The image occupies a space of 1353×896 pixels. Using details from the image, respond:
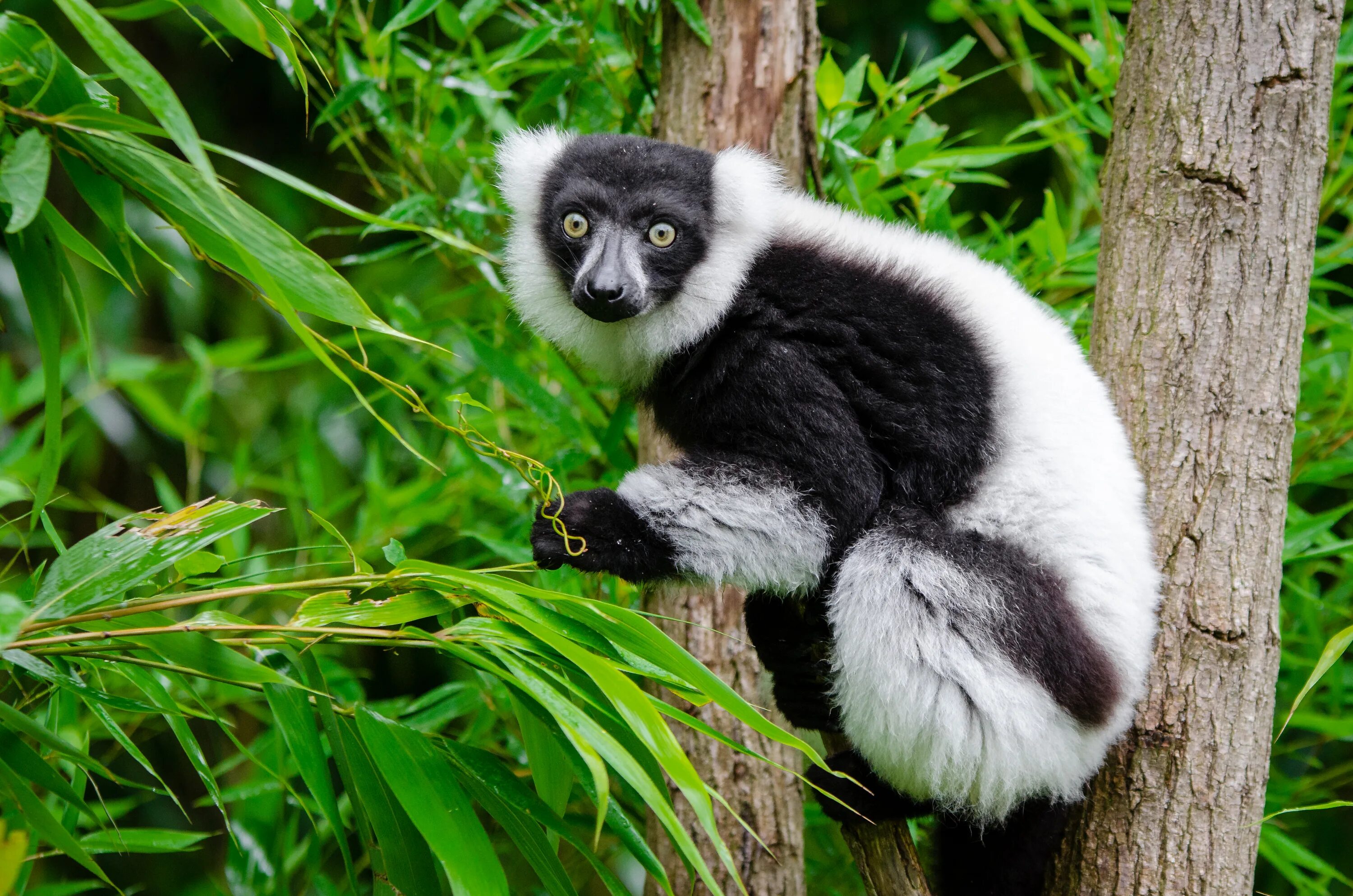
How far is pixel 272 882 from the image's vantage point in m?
2.92

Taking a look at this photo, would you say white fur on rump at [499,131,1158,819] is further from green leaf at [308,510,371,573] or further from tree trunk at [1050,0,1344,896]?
green leaf at [308,510,371,573]

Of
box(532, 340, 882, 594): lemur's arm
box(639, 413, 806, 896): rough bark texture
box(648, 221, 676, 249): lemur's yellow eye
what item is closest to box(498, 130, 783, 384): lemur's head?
box(648, 221, 676, 249): lemur's yellow eye

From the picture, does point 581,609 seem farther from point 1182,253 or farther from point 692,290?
point 1182,253

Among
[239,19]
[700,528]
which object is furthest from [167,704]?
[239,19]

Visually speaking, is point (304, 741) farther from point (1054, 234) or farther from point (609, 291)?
point (1054, 234)

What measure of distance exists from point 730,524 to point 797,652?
1.51 feet

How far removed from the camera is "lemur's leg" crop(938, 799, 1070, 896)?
92.1 inches

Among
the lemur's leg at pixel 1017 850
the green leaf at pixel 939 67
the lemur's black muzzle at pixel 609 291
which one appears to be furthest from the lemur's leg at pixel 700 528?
the green leaf at pixel 939 67

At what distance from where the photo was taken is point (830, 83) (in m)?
2.95

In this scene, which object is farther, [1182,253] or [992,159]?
[992,159]

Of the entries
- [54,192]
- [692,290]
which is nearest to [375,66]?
[692,290]

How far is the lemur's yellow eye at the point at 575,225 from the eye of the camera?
2545 mm

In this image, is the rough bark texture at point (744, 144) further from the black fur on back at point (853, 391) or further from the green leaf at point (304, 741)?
the green leaf at point (304, 741)

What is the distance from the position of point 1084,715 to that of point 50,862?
12.9 ft
